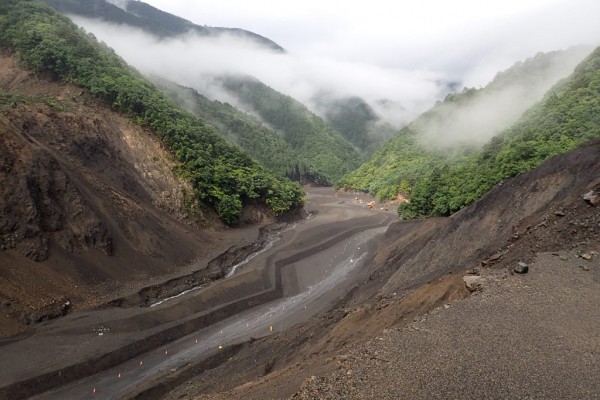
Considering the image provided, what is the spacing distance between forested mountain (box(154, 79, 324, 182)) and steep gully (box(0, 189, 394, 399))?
104691 millimetres

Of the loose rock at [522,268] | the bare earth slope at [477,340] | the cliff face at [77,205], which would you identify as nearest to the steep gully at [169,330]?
the cliff face at [77,205]

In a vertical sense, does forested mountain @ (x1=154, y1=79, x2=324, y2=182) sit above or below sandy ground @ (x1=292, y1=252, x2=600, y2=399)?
below

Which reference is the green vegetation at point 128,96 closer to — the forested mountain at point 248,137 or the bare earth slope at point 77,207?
the bare earth slope at point 77,207

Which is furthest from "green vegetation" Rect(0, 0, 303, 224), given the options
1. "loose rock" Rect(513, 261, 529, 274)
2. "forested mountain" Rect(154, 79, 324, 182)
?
"forested mountain" Rect(154, 79, 324, 182)

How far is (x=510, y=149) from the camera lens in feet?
158

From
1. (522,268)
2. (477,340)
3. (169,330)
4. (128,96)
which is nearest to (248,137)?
(128,96)

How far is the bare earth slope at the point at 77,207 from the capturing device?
31984 mm

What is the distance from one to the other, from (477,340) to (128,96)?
58758 millimetres

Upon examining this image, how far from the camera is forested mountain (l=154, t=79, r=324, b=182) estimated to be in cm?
15262

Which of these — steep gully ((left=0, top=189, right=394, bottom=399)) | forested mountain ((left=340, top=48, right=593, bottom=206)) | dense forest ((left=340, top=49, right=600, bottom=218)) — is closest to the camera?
steep gully ((left=0, top=189, right=394, bottom=399))

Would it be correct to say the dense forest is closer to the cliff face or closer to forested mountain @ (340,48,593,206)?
forested mountain @ (340,48,593,206)

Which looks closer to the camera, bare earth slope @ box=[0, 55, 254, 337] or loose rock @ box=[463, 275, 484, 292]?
loose rock @ box=[463, 275, 484, 292]

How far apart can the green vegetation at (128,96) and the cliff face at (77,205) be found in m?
1.95

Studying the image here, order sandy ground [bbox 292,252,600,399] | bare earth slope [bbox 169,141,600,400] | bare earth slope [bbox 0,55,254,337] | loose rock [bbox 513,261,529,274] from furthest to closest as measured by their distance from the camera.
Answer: bare earth slope [bbox 0,55,254,337], loose rock [bbox 513,261,529,274], bare earth slope [bbox 169,141,600,400], sandy ground [bbox 292,252,600,399]
